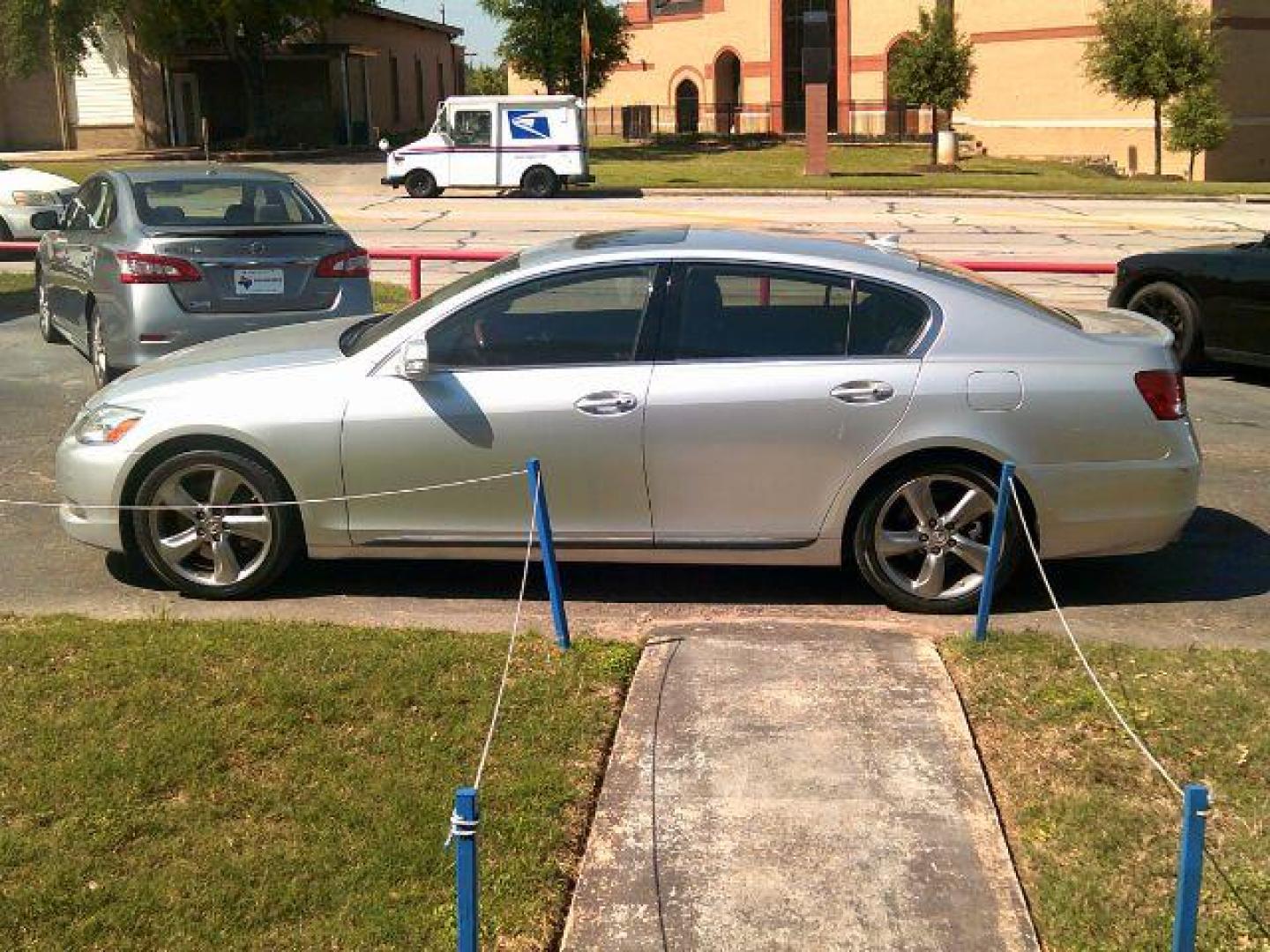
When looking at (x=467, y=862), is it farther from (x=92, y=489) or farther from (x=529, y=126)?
(x=529, y=126)

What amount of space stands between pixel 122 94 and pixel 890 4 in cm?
2916

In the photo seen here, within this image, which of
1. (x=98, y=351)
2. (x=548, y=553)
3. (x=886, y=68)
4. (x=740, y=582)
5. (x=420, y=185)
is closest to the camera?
(x=548, y=553)

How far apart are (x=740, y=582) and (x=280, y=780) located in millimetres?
2628

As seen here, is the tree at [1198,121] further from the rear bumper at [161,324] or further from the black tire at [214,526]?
the black tire at [214,526]

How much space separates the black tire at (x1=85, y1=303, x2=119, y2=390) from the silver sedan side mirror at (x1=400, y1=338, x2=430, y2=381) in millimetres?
4484

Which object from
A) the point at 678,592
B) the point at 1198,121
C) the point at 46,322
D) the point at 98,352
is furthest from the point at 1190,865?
the point at 1198,121

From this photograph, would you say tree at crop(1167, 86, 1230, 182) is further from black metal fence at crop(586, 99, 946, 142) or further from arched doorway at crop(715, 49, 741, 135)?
arched doorway at crop(715, 49, 741, 135)

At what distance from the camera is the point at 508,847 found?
3.85 meters

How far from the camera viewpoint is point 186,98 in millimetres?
48844

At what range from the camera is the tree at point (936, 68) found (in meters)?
41.8

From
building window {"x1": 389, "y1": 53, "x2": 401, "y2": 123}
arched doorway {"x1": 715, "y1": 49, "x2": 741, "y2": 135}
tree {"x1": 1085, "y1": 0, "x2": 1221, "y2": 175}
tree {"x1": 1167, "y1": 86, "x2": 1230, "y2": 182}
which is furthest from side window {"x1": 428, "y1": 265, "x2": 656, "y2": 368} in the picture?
arched doorway {"x1": 715, "y1": 49, "x2": 741, "y2": 135}

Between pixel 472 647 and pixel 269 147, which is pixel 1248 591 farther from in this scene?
pixel 269 147

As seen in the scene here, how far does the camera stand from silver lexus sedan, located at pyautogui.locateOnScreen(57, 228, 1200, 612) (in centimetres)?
561

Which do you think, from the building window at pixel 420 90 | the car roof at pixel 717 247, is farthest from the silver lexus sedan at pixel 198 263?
the building window at pixel 420 90
